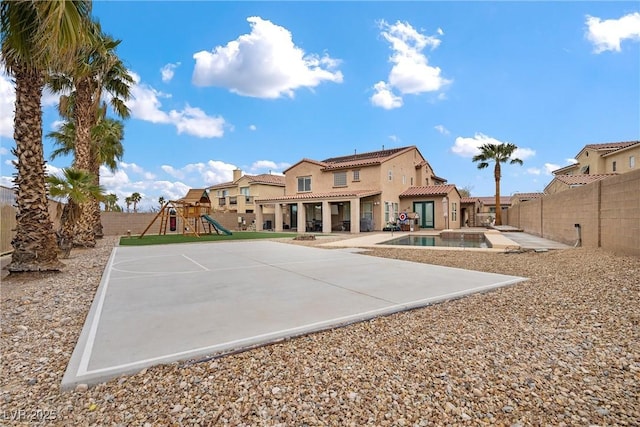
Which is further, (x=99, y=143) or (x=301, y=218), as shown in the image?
(x=301, y=218)

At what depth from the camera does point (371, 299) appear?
5.75m

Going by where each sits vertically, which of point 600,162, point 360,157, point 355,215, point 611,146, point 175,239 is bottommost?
point 175,239

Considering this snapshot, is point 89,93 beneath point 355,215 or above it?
above

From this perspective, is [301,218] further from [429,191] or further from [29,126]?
[29,126]

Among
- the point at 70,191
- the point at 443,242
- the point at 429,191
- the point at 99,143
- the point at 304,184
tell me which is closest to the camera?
the point at 70,191

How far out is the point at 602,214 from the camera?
10602mm

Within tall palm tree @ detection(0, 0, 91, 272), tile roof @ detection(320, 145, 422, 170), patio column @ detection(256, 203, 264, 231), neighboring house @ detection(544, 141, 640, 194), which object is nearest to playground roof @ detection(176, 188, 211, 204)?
patio column @ detection(256, 203, 264, 231)

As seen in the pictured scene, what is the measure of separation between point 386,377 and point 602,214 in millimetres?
11232

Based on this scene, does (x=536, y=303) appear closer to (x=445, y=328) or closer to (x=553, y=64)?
(x=445, y=328)

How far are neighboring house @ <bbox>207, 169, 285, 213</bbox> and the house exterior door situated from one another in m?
16.7

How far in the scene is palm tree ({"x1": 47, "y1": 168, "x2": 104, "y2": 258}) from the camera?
11.1 meters

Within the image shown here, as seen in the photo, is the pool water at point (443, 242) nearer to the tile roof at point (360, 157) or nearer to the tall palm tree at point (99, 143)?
the tile roof at point (360, 157)

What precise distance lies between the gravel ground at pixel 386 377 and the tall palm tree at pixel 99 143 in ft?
49.7

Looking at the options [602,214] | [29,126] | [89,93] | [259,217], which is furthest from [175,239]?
[602,214]
